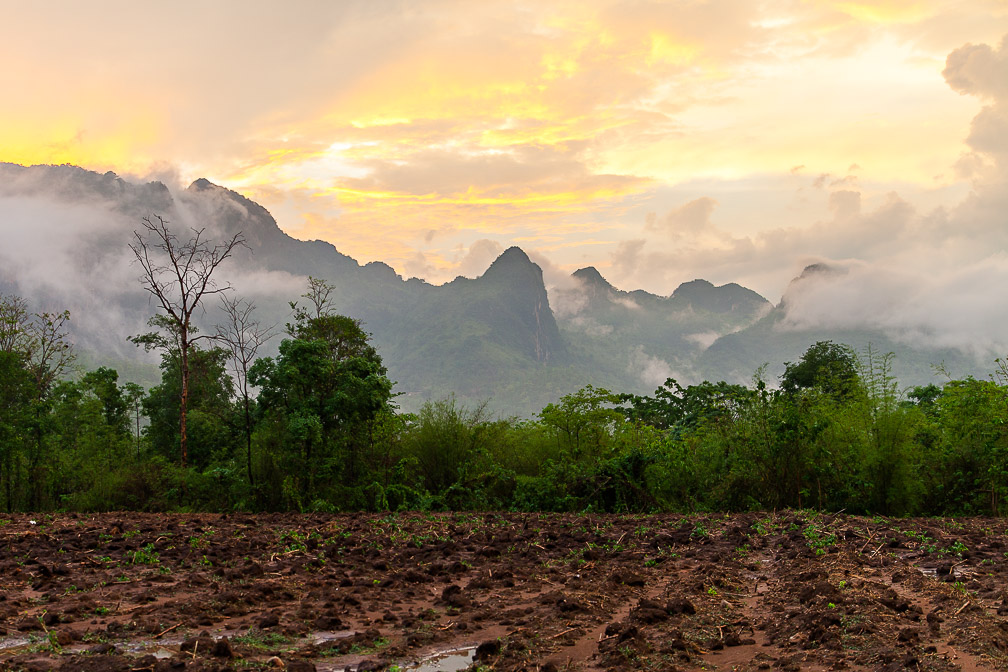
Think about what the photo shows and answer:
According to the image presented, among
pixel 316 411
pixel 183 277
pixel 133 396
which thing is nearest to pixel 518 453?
pixel 316 411

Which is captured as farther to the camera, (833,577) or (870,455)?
(870,455)

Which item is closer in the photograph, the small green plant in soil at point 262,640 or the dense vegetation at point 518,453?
the small green plant in soil at point 262,640

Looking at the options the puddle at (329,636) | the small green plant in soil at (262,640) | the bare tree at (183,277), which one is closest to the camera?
the small green plant in soil at (262,640)

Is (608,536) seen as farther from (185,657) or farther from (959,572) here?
(185,657)

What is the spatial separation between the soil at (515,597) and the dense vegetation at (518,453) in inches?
121

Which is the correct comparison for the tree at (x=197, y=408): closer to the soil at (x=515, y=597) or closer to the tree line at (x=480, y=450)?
the tree line at (x=480, y=450)

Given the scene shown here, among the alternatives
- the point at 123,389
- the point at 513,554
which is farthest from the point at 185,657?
the point at 123,389

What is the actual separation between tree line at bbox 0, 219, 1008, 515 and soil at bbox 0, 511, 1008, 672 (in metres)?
3.13

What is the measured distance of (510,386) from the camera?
16338cm

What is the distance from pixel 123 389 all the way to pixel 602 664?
2984 centimetres

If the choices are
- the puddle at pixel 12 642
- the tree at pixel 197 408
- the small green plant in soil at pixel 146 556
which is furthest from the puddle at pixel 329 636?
the tree at pixel 197 408

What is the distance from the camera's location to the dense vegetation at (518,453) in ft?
56.7

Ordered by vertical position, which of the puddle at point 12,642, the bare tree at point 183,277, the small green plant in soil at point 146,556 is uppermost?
the bare tree at point 183,277

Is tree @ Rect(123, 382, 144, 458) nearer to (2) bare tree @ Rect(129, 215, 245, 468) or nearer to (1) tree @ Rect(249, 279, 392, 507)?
(2) bare tree @ Rect(129, 215, 245, 468)
